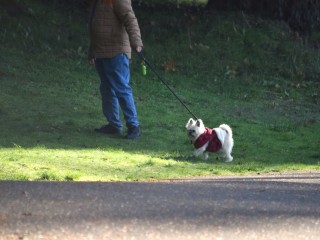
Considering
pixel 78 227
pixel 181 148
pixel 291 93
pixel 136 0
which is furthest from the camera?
pixel 136 0

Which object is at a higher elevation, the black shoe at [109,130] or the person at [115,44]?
the person at [115,44]

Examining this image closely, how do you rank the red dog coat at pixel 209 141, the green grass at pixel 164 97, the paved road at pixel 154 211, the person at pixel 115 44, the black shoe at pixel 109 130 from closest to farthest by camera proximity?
the paved road at pixel 154 211 → the green grass at pixel 164 97 → the red dog coat at pixel 209 141 → the person at pixel 115 44 → the black shoe at pixel 109 130

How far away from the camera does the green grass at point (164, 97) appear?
11375mm

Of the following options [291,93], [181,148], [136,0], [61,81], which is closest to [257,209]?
[181,148]

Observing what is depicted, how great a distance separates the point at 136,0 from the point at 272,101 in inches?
287

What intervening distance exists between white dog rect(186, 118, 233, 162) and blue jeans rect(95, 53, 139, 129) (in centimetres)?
141

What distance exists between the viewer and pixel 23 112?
579 inches

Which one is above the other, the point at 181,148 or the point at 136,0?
the point at 136,0

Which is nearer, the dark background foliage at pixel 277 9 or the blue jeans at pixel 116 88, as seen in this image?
the blue jeans at pixel 116 88

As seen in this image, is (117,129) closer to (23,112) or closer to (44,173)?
(23,112)

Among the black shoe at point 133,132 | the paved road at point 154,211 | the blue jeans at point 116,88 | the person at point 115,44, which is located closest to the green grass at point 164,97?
the black shoe at point 133,132

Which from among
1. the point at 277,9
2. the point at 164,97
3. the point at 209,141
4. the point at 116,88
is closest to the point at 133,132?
the point at 116,88

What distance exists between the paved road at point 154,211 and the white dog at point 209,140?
149 inches

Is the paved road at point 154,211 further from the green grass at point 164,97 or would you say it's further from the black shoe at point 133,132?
the black shoe at point 133,132
